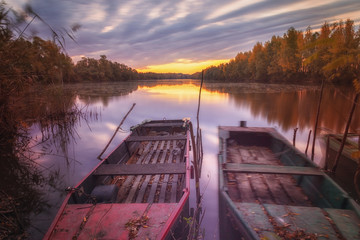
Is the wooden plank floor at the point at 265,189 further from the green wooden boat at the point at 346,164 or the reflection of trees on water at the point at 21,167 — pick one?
the reflection of trees on water at the point at 21,167

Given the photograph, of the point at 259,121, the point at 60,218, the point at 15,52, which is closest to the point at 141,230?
the point at 60,218

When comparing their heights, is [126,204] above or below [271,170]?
below

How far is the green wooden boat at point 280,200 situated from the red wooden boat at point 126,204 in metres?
1.25

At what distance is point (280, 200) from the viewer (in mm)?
4879

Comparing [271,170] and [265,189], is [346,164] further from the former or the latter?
[271,170]

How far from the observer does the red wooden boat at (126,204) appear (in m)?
3.33

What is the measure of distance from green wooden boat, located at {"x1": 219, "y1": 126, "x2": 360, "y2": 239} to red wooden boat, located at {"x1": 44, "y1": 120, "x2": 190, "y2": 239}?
1246 millimetres

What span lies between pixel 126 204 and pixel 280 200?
405cm

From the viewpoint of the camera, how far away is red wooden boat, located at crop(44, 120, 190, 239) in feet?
10.9

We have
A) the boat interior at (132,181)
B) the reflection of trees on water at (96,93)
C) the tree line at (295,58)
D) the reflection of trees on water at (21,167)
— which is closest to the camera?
the boat interior at (132,181)

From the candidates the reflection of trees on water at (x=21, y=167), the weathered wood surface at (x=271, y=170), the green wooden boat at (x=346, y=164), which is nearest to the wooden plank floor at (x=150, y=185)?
the weathered wood surface at (x=271, y=170)

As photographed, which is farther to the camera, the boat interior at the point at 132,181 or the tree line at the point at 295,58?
the tree line at the point at 295,58

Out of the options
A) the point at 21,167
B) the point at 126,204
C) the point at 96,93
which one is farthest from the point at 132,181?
the point at 96,93

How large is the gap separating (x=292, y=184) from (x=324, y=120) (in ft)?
56.7
